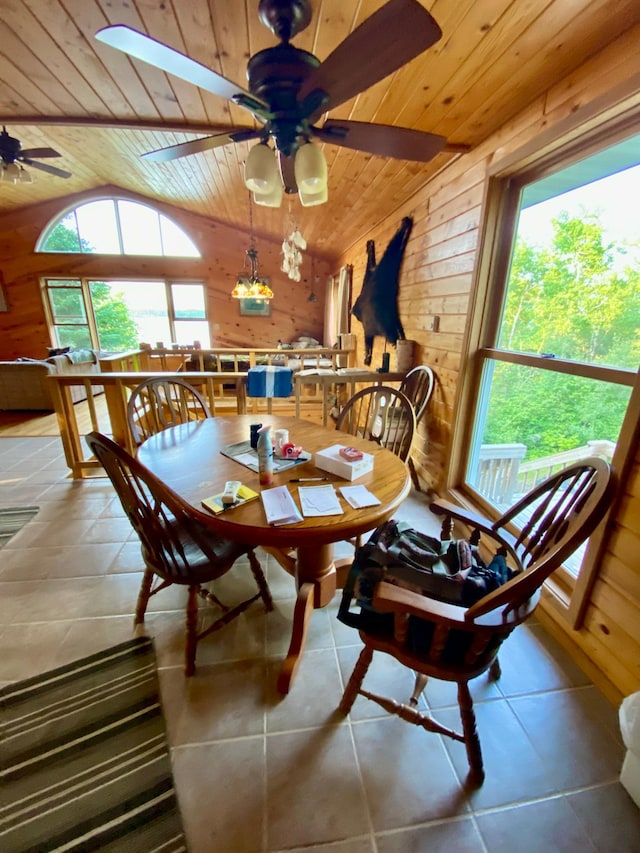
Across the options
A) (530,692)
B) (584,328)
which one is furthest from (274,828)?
(584,328)

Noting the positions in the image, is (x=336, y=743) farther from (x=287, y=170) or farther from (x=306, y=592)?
(x=287, y=170)

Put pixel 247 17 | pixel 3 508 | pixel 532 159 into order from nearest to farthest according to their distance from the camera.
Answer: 1. pixel 247 17
2. pixel 532 159
3. pixel 3 508

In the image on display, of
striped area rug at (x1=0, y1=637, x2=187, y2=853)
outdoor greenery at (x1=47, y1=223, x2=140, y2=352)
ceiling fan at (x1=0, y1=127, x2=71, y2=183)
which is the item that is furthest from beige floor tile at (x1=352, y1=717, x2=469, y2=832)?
outdoor greenery at (x1=47, y1=223, x2=140, y2=352)

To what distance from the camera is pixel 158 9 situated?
1.43 metres

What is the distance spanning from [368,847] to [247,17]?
2839 millimetres

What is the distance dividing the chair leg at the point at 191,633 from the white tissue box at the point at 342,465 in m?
0.66

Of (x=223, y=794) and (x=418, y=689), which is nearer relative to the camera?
(x=223, y=794)

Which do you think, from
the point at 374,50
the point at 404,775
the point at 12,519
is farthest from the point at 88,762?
the point at 374,50

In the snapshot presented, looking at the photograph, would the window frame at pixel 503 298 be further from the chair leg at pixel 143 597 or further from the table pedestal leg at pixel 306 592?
the chair leg at pixel 143 597

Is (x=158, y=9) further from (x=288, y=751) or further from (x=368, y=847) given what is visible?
(x=368, y=847)

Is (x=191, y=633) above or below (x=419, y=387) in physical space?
below

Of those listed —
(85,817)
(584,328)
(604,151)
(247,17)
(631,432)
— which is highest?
(247,17)

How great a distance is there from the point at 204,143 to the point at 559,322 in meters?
1.78

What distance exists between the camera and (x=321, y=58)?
1.64 metres
